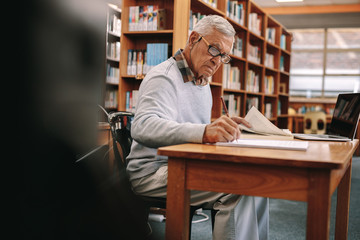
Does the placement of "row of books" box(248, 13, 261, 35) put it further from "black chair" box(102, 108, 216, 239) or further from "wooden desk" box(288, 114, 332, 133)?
"black chair" box(102, 108, 216, 239)

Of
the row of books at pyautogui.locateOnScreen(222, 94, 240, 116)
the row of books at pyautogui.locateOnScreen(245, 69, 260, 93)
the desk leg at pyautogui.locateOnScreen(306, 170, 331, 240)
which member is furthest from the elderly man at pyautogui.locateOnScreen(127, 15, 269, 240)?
the row of books at pyautogui.locateOnScreen(245, 69, 260, 93)

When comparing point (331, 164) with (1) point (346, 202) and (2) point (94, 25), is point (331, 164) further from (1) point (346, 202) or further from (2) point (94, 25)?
(1) point (346, 202)

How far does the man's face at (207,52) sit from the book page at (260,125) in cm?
26

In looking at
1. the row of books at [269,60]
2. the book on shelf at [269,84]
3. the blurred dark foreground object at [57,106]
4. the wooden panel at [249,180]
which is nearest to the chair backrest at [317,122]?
the book on shelf at [269,84]

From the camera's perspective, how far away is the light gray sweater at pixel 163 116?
1.15 metres

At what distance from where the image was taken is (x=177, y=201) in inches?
38.0

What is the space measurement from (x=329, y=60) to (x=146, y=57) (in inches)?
256

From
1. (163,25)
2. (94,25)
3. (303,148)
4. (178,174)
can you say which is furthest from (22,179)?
(163,25)

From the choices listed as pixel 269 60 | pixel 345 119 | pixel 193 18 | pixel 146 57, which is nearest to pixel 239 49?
pixel 193 18

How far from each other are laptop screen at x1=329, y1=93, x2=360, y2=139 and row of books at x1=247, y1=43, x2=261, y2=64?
3.04 m

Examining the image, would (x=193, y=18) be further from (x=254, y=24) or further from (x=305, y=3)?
(x=305, y=3)

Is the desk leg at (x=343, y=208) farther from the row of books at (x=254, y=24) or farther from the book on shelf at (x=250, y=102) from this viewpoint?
the row of books at (x=254, y=24)

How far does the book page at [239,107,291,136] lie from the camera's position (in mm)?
1486

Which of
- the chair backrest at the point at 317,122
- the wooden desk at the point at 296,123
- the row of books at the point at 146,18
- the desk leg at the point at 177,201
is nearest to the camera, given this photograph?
the desk leg at the point at 177,201
